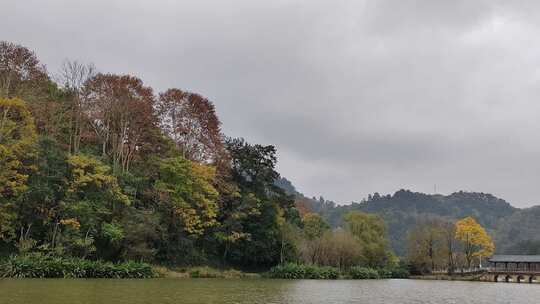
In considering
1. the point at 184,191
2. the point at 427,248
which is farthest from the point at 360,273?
the point at 184,191

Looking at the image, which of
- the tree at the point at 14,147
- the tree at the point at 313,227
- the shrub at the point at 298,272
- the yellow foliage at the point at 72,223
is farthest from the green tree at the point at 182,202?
the tree at the point at 313,227

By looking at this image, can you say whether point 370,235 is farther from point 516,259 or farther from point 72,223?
point 72,223

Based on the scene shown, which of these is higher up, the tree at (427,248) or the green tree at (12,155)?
the green tree at (12,155)

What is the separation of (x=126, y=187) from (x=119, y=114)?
711 centimetres

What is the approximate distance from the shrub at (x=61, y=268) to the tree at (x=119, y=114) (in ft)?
29.4

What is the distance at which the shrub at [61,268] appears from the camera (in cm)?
3161

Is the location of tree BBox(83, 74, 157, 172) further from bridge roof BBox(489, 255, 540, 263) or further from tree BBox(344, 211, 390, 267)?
bridge roof BBox(489, 255, 540, 263)

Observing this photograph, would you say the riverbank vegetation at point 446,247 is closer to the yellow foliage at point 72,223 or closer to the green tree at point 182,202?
the green tree at point 182,202

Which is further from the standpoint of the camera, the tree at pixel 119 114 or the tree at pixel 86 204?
the tree at pixel 119 114

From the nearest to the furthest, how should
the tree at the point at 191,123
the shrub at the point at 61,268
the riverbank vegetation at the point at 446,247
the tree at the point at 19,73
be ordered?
1. the shrub at the point at 61,268
2. the tree at the point at 19,73
3. the tree at the point at 191,123
4. the riverbank vegetation at the point at 446,247

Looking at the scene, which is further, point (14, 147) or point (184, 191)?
point (184, 191)

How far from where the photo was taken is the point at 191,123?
49.6m

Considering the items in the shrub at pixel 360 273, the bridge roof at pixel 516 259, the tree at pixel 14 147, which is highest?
the tree at pixel 14 147

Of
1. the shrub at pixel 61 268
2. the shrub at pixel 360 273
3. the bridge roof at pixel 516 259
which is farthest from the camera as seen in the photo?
the bridge roof at pixel 516 259
